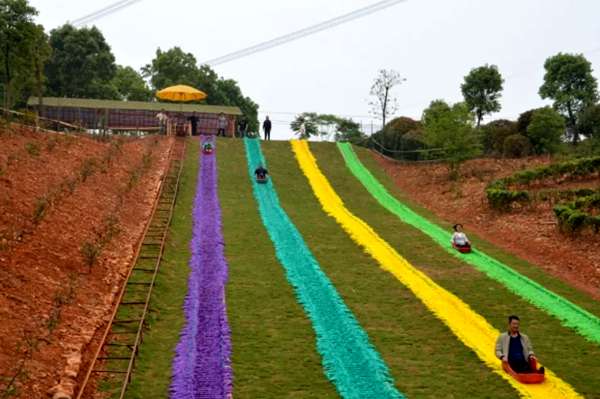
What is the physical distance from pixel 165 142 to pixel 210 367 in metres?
29.9

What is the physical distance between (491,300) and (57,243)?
12105 mm

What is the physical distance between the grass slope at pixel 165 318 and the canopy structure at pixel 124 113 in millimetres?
25961

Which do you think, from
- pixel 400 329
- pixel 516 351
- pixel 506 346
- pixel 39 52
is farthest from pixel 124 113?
pixel 516 351

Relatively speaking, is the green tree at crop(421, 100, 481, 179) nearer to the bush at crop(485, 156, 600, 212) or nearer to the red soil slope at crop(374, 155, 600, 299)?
the red soil slope at crop(374, 155, 600, 299)

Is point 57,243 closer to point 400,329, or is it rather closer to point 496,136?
point 400,329

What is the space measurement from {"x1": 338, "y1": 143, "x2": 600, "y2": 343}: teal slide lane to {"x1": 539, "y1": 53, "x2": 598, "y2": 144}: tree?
21059 mm

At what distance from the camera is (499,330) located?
52.4ft

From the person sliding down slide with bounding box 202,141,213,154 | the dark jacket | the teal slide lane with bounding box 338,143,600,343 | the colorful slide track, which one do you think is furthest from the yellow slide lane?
the person sliding down slide with bounding box 202,141,213,154

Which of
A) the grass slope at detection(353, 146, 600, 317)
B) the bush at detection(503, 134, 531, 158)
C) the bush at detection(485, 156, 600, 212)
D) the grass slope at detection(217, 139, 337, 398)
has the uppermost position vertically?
the bush at detection(503, 134, 531, 158)

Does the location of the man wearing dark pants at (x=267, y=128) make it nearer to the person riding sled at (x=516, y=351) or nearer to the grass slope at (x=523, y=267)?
the grass slope at (x=523, y=267)

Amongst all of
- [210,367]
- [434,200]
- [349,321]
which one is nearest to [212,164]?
[434,200]

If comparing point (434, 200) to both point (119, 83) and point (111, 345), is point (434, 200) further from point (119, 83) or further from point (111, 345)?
point (119, 83)

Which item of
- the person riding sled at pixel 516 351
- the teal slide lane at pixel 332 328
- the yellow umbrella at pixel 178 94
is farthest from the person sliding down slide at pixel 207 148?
the person riding sled at pixel 516 351

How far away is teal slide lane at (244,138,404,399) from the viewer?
12906 millimetres
